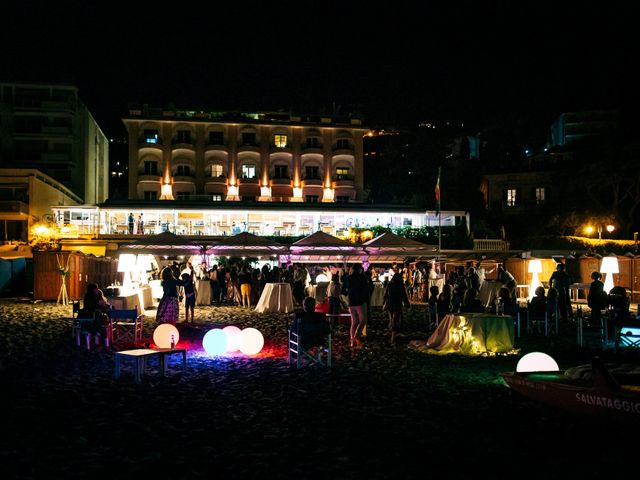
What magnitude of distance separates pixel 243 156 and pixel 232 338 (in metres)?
46.3

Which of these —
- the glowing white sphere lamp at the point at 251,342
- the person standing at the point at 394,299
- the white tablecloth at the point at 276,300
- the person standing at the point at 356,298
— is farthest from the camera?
the white tablecloth at the point at 276,300

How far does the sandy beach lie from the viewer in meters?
5.90

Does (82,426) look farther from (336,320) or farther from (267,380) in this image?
(336,320)

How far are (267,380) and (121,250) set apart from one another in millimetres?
14649

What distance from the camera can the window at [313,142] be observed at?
59.4m

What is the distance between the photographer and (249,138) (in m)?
58.3

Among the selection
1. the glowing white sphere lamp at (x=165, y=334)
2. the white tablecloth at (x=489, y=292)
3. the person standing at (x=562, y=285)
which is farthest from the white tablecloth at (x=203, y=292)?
the person standing at (x=562, y=285)

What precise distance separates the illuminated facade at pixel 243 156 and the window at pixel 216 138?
89 millimetres

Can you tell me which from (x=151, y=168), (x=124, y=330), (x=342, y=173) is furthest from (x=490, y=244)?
(x=124, y=330)

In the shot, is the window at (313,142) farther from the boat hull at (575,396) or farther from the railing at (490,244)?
the boat hull at (575,396)

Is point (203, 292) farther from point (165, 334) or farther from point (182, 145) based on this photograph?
point (182, 145)

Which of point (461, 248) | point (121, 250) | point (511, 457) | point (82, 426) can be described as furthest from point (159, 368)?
point (461, 248)

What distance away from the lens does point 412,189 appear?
6247 centimetres

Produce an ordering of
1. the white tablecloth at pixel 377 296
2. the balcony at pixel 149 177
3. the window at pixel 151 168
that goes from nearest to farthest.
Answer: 1. the white tablecloth at pixel 377 296
2. the balcony at pixel 149 177
3. the window at pixel 151 168
